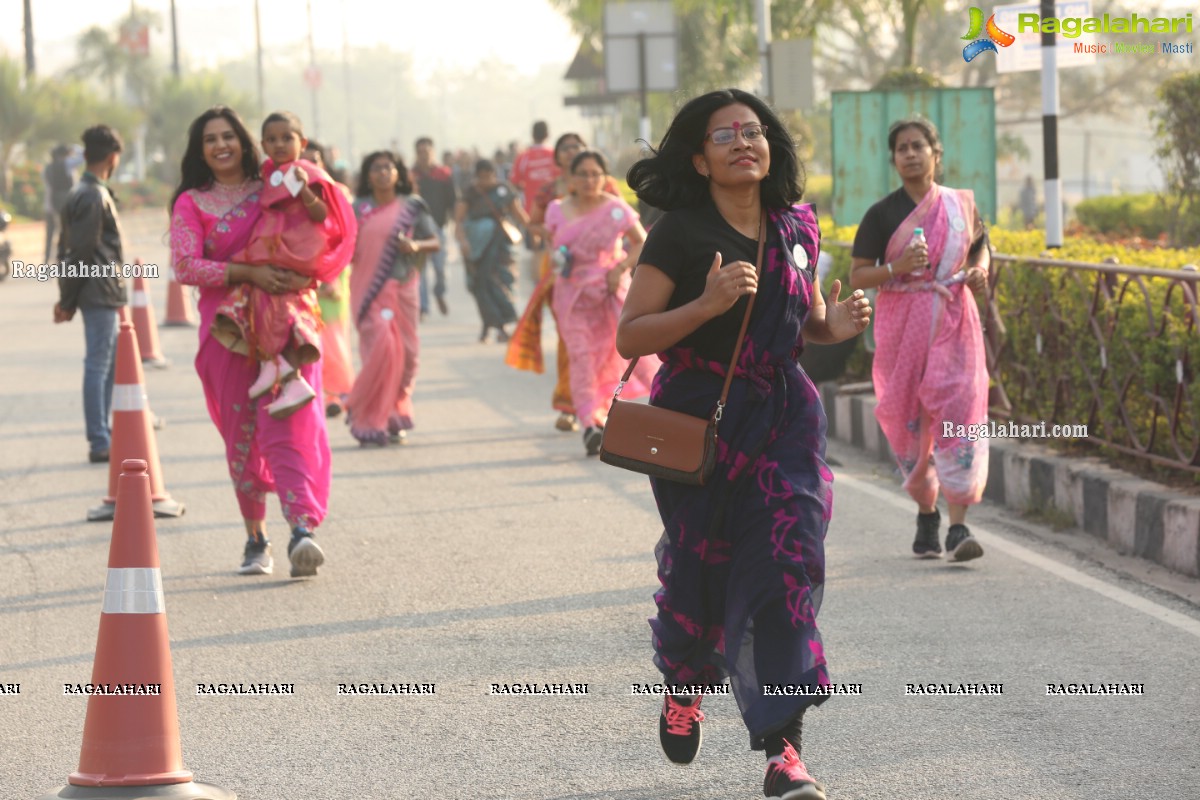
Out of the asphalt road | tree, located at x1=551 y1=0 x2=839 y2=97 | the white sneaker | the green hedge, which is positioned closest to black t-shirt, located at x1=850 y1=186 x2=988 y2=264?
the asphalt road

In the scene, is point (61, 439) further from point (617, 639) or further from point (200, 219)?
point (617, 639)

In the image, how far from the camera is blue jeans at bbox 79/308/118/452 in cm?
1100

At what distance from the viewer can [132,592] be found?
15.9 ft

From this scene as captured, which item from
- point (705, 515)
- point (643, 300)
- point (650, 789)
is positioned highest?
point (643, 300)

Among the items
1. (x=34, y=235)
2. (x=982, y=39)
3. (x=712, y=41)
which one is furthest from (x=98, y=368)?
(x=712, y=41)

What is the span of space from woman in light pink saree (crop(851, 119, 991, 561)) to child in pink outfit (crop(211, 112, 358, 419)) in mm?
2199

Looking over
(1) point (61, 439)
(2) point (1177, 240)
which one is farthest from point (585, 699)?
(2) point (1177, 240)

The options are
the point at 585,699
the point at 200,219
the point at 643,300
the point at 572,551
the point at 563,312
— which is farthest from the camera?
the point at 563,312

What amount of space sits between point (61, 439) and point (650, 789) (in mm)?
8346

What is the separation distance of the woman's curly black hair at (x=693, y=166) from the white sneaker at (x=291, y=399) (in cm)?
310

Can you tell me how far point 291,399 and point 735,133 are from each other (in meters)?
3.37

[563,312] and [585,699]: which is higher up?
[563,312]

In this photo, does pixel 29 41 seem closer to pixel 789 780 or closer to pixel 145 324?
pixel 145 324

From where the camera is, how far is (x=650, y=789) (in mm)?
4875
